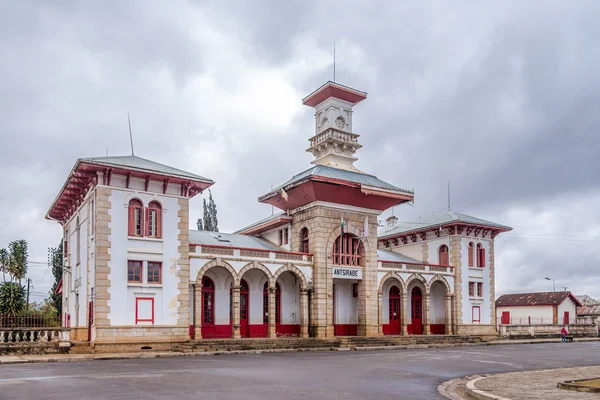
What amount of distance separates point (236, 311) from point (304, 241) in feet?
23.2

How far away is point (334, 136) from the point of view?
137 feet

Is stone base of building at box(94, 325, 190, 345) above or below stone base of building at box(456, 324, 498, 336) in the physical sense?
above

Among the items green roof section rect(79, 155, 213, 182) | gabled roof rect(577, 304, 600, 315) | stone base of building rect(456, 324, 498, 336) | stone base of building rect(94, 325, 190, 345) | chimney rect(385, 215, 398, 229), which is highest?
green roof section rect(79, 155, 213, 182)

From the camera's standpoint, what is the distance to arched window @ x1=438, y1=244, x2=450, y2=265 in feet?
141

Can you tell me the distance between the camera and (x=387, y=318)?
39406 millimetres

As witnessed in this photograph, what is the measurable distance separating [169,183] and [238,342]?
8.32 metres

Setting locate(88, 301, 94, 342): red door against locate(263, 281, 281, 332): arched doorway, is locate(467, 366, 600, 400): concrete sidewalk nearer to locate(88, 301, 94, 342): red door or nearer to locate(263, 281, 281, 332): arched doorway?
locate(88, 301, 94, 342): red door

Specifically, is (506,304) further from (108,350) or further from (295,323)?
(108,350)

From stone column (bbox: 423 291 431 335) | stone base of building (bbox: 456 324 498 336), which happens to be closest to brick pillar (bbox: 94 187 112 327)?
stone column (bbox: 423 291 431 335)

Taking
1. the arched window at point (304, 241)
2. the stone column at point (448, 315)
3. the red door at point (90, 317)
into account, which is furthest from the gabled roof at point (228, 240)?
the stone column at point (448, 315)

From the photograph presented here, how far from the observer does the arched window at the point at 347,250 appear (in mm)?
35781

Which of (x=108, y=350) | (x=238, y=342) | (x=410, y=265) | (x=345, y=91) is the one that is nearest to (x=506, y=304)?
(x=410, y=265)

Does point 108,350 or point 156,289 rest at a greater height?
point 156,289

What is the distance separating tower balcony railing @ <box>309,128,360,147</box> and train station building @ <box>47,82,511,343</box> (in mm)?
97
